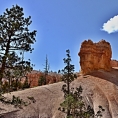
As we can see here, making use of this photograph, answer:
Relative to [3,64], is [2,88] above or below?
below

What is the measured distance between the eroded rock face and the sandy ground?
6.93 feet

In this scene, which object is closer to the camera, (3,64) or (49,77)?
(3,64)

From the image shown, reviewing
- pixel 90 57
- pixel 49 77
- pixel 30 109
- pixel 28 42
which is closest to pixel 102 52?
pixel 90 57

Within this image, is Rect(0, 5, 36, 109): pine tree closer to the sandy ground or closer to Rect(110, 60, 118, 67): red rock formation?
the sandy ground

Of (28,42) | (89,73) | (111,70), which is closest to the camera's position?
(28,42)

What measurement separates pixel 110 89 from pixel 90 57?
10.1 m

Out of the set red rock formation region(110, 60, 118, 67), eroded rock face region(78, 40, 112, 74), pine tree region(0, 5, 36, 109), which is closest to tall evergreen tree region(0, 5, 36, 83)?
pine tree region(0, 5, 36, 109)

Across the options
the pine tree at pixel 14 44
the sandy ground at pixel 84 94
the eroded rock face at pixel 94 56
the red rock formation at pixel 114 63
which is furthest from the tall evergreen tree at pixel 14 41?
the red rock formation at pixel 114 63

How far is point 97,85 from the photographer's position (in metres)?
50.8

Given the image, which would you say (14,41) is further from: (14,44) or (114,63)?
(114,63)

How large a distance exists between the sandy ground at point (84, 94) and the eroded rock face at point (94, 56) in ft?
6.93

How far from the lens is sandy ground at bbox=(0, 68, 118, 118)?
40.3 meters

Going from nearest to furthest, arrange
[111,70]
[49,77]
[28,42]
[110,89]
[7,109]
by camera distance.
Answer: [28,42]
[7,109]
[110,89]
[111,70]
[49,77]

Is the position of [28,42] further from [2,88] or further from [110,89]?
[110,89]
